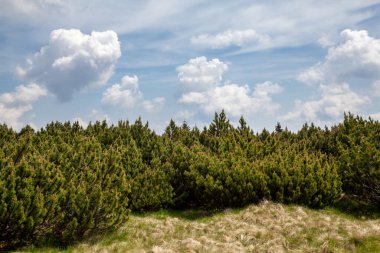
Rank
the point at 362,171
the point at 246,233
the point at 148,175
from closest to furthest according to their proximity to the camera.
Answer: the point at 246,233, the point at 148,175, the point at 362,171

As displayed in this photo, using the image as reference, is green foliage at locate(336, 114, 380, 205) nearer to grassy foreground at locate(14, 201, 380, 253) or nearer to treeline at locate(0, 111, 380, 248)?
treeline at locate(0, 111, 380, 248)

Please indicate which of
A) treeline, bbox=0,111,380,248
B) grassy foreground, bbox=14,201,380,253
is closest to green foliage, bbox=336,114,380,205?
treeline, bbox=0,111,380,248

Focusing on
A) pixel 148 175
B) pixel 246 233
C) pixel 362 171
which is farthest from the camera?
pixel 362 171

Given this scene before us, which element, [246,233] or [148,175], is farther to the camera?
[148,175]

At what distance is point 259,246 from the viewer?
1287cm

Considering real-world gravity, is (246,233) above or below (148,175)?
below

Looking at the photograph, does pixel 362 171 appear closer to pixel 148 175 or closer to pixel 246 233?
pixel 246 233

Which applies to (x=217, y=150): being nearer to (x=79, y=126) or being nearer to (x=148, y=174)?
(x=148, y=174)

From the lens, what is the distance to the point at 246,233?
13.9 metres

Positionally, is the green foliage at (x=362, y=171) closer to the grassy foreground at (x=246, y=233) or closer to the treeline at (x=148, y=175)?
the treeline at (x=148, y=175)

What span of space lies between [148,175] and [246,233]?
5.38 m

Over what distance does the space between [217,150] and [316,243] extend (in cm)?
Result: 919

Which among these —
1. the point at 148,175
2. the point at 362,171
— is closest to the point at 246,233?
the point at 148,175

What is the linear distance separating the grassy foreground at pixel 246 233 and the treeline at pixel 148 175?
0.73 meters
